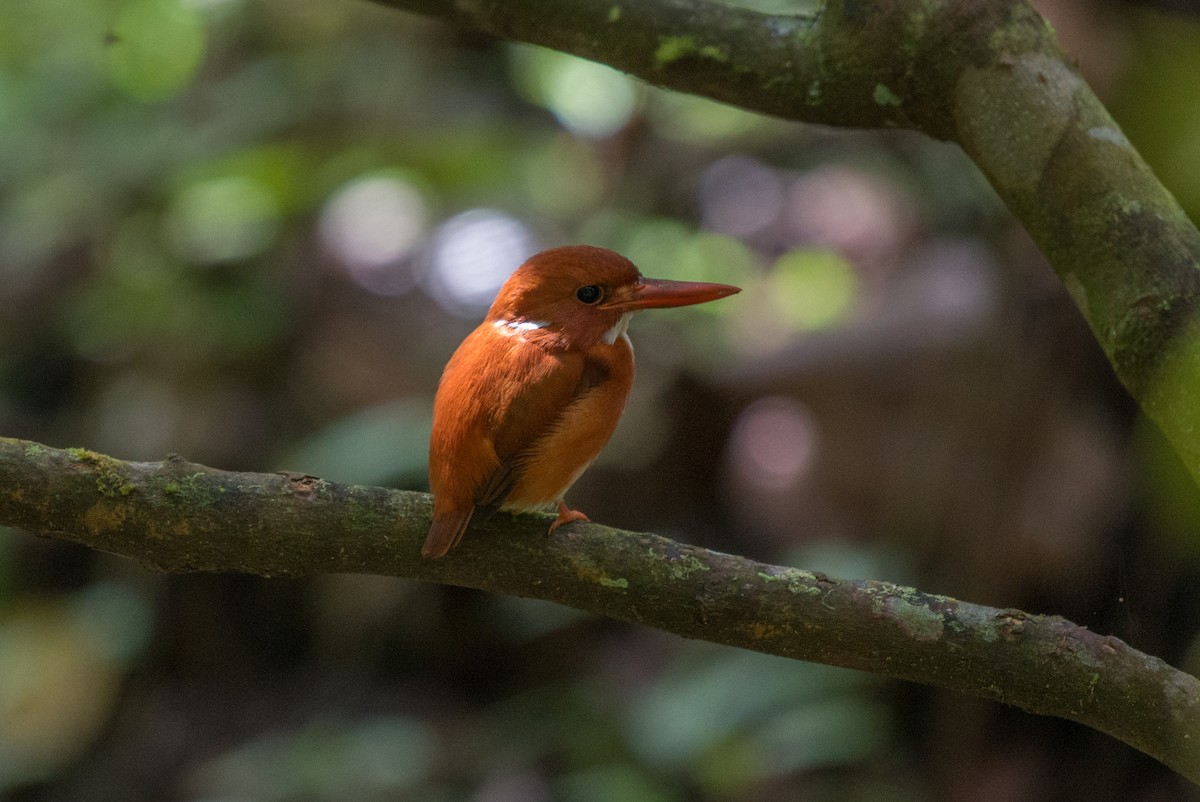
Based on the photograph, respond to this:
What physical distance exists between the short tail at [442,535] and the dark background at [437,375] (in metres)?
1.35

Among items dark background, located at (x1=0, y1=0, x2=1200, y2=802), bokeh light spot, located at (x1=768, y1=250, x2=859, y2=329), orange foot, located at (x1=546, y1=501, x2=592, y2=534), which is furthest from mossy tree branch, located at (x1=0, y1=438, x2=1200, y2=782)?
bokeh light spot, located at (x1=768, y1=250, x2=859, y2=329)

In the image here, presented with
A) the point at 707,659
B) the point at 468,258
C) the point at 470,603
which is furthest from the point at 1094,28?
the point at 470,603

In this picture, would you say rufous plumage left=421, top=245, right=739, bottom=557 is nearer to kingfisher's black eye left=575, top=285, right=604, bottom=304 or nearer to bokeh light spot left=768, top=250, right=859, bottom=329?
kingfisher's black eye left=575, top=285, right=604, bottom=304

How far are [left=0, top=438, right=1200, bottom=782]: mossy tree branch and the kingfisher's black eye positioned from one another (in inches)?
26.4

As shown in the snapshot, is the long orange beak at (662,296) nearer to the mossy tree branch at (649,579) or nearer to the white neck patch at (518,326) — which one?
the white neck patch at (518,326)

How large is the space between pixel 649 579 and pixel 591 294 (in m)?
0.79

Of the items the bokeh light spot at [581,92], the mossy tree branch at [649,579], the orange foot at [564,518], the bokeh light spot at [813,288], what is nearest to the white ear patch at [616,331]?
the orange foot at [564,518]

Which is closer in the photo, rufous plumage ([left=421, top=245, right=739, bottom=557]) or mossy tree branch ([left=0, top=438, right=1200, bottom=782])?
mossy tree branch ([left=0, top=438, right=1200, bottom=782])

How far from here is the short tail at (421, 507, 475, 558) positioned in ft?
5.93

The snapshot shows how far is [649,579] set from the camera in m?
1.77

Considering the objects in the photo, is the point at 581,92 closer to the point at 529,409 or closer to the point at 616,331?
the point at 616,331

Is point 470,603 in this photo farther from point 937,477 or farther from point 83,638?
point 937,477

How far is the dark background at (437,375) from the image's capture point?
12.0 ft

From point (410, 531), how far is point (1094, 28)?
2.94 meters
